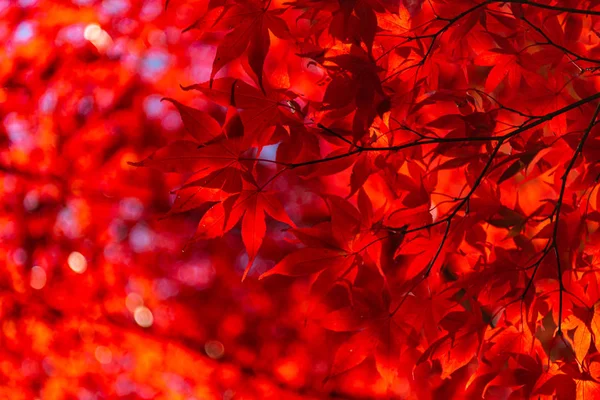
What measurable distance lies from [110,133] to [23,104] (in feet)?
1.02

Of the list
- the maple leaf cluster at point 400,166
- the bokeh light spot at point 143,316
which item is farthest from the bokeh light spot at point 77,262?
the maple leaf cluster at point 400,166

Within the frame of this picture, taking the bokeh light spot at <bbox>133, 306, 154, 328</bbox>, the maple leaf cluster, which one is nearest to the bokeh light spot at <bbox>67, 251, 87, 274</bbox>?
the bokeh light spot at <bbox>133, 306, 154, 328</bbox>

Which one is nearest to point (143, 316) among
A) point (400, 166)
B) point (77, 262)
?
point (77, 262)

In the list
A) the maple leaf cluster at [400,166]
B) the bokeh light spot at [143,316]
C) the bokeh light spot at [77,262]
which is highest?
the maple leaf cluster at [400,166]

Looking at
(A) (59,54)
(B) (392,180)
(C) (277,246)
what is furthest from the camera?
(A) (59,54)

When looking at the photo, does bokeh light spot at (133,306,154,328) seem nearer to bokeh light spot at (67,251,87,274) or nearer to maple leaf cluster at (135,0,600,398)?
bokeh light spot at (67,251,87,274)

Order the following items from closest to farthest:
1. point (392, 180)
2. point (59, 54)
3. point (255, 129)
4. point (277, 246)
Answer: point (255, 129) < point (392, 180) < point (277, 246) < point (59, 54)

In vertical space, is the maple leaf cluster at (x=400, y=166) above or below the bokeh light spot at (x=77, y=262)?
above

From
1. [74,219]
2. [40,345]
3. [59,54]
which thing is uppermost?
→ [59,54]

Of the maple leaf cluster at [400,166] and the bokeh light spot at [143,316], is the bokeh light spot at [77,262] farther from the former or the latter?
the maple leaf cluster at [400,166]

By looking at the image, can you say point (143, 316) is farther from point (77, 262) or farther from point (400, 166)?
point (400, 166)

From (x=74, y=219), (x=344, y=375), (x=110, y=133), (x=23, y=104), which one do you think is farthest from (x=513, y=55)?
(x=23, y=104)

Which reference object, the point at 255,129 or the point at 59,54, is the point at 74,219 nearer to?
the point at 59,54

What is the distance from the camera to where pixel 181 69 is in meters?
1.60
